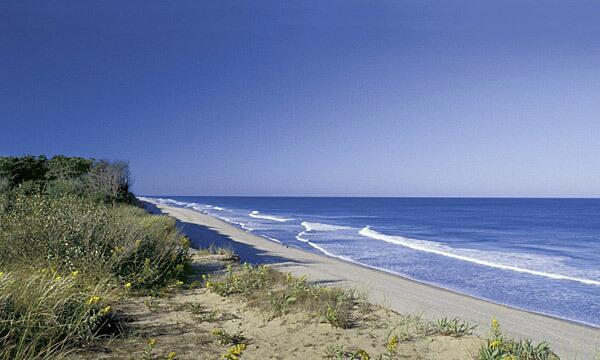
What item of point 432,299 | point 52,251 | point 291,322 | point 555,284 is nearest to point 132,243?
point 52,251

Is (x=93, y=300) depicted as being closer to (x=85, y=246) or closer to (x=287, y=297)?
(x=85, y=246)

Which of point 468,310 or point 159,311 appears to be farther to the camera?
point 468,310

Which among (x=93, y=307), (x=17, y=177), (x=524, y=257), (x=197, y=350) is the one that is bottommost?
(x=524, y=257)

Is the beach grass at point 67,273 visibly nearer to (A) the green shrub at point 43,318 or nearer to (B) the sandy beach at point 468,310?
(A) the green shrub at point 43,318

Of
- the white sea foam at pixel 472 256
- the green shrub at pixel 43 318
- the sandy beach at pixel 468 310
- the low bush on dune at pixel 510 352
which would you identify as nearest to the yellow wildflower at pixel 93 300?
the green shrub at pixel 43 318

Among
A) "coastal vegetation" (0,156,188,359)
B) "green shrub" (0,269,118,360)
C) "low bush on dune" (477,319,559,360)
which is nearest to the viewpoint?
"green shrub" (0,269,118,360)

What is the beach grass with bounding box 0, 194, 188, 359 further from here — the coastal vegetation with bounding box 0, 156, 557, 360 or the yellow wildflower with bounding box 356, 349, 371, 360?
the yellow wildflower with bounding box 356, 349, 371, 360

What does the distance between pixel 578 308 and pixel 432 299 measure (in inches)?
181

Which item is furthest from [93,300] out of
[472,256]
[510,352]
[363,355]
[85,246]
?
[472,256]

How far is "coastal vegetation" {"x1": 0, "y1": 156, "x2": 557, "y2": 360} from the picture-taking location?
468 centimetres

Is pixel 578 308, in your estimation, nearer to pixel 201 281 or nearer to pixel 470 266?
pixel 470 266

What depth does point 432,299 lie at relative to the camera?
1155cm

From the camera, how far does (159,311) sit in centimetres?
665

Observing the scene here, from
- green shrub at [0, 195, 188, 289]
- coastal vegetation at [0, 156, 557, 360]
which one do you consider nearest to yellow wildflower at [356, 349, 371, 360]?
coastal vegetation at [0, 156, 557, 360]
